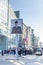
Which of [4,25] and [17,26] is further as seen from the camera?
[4,25]

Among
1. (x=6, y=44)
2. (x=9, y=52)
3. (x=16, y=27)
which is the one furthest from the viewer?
(x=6, y=44)

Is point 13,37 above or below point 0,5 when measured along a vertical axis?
below

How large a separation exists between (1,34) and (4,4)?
7.65 metres

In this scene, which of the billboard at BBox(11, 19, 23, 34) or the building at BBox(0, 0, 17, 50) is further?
the building at BBox(0, 0, 17, 50)

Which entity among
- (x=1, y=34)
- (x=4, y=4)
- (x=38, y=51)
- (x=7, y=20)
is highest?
(x=4, y=4)

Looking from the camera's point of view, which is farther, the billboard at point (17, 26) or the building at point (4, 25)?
the building at point (4, 25)

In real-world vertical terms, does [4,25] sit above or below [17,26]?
above

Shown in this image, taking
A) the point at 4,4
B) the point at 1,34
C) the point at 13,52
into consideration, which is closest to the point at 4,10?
the point at 4,4

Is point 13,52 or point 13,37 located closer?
point 13,52

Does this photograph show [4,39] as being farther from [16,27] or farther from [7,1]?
[16,27]

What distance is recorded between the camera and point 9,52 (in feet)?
150

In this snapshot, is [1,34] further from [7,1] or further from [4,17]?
[7,1]

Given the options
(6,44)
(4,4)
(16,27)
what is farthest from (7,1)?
(16,27)

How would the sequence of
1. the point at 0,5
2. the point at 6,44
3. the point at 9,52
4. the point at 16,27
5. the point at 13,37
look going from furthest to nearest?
the point at 13,37 < the point at 6,44 < the point at 0,5 < the point at 9,52 < the point at 16,27
